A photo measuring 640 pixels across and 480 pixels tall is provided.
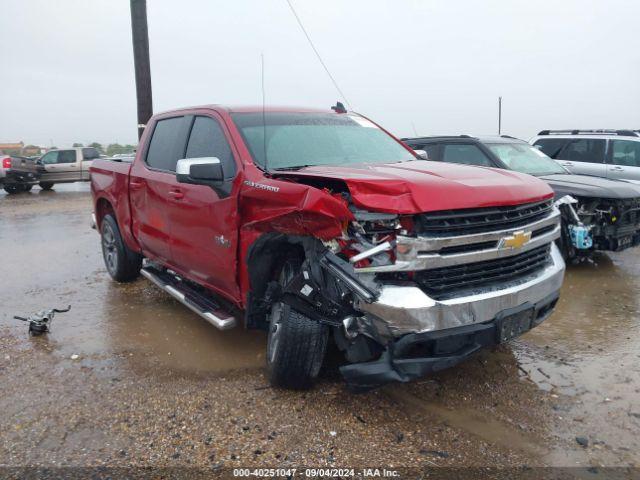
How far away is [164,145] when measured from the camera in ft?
17.2

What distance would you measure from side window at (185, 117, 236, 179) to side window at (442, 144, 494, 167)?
4.42 metres

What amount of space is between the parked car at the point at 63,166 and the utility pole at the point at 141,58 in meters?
12.2

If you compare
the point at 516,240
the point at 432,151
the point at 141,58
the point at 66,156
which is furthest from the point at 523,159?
the point at 66,156

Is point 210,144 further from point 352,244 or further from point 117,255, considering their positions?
point 117,255

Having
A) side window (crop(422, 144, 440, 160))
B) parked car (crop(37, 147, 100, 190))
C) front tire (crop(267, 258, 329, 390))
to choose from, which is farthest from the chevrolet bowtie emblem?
parked car (crop(37, 147, 100, 190))

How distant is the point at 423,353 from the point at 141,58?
8396 mm

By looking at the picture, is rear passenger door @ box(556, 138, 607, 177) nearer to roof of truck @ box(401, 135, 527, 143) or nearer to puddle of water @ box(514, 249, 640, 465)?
roof of truck @ box(401, 135, 527, 143)

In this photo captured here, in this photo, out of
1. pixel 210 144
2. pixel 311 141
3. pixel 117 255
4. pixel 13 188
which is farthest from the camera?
pixel 13 188

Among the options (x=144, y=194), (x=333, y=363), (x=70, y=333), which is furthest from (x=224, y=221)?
(x=70, y=333)

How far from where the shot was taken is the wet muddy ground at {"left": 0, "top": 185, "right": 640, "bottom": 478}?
302 centimetres

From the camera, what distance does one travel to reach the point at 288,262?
363 cm

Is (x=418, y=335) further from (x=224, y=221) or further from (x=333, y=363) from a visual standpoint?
(x=224, y=221)

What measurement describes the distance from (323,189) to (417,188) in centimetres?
55

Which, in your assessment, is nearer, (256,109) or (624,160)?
(256,109)
